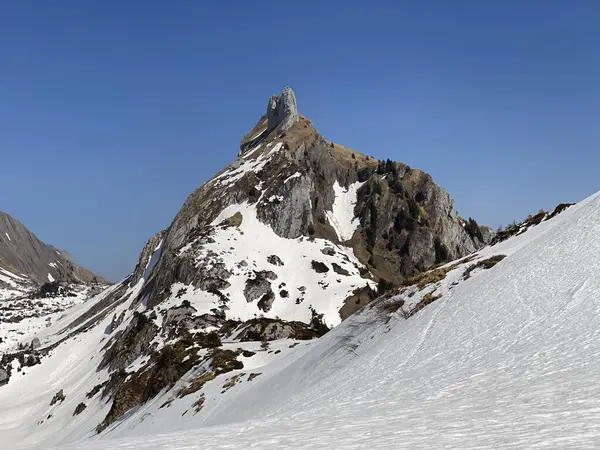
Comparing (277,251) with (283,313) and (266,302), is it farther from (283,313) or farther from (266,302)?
(283,313)

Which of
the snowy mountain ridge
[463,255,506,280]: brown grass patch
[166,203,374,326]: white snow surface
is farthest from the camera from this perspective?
[166,203,374,326]: white snow surface

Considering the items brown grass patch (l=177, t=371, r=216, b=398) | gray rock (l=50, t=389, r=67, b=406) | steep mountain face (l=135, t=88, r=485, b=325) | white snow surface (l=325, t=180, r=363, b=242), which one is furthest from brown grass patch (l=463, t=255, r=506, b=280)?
white snow surface (l=325, t=180, r=363, b=242)

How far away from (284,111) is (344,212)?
50.9 m

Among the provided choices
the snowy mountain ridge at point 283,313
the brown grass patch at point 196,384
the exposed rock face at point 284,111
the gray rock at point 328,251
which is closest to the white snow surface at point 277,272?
the snowy mountain ridge at point 283,313

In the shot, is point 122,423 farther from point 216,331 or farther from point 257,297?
point 257,297

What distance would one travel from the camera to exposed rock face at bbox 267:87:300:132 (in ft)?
546

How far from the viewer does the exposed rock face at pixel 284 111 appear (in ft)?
546

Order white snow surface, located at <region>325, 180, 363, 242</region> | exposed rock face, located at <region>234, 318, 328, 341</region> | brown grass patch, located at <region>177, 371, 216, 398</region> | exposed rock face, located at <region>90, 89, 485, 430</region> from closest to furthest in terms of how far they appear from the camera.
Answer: brown grass patch, located at <region>177, 371, 216, 398</region>
exposed rock face, located at <region>234, 318, 328, 341</region>
exposed rock face, located at <region>90, 89, 485, 430</region>
white snow surface, located at <region>325, 180, 363, 242</region>

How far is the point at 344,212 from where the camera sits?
14362cm

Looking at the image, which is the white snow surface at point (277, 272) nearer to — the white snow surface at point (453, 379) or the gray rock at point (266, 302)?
the gray rock at point (266, 302)

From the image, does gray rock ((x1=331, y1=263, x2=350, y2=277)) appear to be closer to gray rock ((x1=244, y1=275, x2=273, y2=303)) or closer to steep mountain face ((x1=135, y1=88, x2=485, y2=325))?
steep mountain face ((x1=135, y1=88, x2=485, y2=325))

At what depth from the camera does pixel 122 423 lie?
146 ft

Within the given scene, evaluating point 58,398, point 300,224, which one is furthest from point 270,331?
point 300,224

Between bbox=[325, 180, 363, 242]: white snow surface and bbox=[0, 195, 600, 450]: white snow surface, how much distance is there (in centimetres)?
9624
